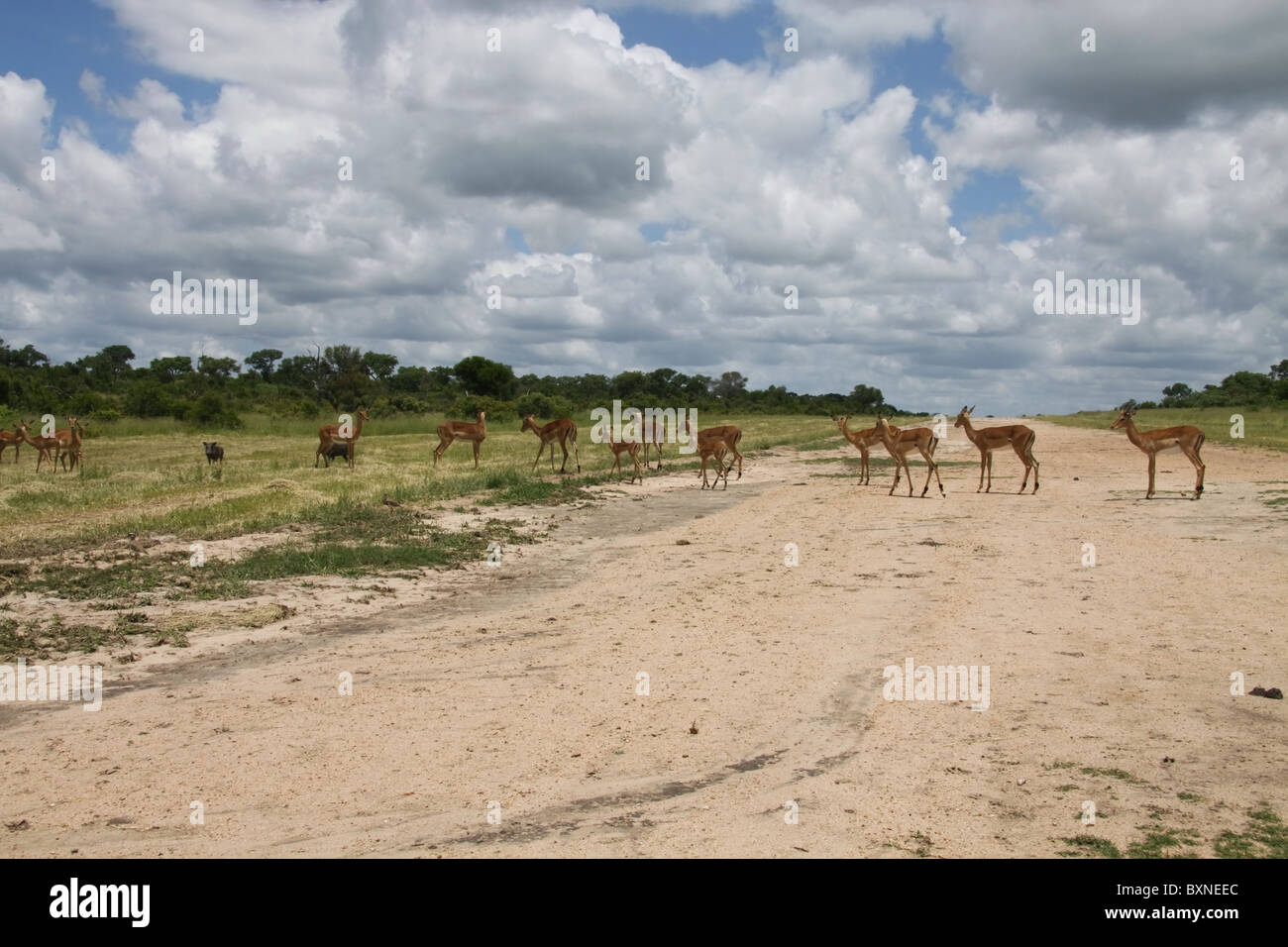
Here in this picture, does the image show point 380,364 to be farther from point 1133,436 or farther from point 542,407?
point 1133,436

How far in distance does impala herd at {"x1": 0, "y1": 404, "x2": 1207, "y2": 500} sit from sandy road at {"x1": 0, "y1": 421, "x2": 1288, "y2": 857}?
7330mm

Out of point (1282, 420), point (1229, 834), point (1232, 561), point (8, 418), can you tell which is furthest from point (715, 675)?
point (1282, 420)

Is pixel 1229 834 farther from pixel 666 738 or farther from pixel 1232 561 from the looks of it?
pixel 1232 561

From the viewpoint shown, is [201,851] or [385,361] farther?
[385,361]

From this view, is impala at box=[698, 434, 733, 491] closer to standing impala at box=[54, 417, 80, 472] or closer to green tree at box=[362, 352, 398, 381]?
standing impala at box=[54, 417, 80, 472]

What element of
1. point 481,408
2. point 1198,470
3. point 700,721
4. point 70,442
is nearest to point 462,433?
point 70,442

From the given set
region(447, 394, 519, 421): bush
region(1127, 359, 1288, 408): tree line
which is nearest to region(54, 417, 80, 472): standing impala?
region(447, 394, 519, 421): bush

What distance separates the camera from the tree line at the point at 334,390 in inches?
2105

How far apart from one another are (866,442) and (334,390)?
55.9 meters

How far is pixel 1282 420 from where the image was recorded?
49.3 metres

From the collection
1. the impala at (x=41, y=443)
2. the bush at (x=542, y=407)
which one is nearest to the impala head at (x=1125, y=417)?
the impala at (x=41, y=443)

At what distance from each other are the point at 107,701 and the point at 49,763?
1.34 meters

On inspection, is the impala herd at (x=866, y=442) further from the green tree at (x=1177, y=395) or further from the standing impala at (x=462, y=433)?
the green tree at (x=1177, y=395)

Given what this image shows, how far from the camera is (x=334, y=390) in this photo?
236 feet
